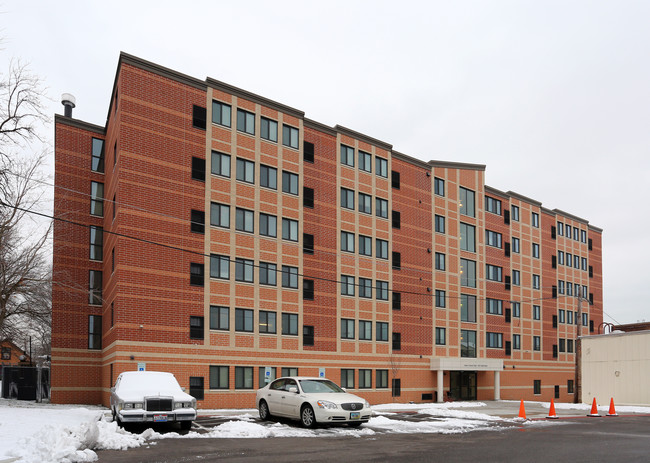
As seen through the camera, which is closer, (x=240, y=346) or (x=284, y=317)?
(x=240, y=346)

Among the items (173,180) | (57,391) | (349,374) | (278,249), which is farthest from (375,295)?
(57,391)

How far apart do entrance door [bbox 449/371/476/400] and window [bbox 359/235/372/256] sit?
11.5 m

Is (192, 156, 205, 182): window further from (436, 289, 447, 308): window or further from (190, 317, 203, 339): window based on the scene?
(436, 289, 447, 308): window

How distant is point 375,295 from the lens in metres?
40.0

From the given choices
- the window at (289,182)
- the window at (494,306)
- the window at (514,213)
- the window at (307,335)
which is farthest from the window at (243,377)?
the window at (514,213)

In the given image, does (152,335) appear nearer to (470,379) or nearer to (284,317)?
(284,317)

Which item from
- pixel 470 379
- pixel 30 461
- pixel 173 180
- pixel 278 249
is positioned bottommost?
pixel 470 379

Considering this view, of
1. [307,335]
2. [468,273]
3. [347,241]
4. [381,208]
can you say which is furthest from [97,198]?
[468,273]

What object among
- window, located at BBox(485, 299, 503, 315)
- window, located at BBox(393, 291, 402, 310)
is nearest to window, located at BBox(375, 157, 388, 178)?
window, located at BBox(393, 291, 402, 310)

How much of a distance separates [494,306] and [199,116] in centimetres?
2830

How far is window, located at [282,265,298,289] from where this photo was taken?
35250 millimetres

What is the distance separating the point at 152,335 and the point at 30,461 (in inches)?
749

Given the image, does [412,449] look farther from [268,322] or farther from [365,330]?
[365,330]

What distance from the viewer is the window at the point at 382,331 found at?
131 feet
